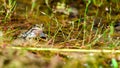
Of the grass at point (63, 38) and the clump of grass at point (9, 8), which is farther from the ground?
the clump of grass at point (9, 8)

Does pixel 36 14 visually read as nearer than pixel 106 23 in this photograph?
No

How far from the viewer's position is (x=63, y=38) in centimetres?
287

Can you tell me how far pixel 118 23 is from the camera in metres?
3.43

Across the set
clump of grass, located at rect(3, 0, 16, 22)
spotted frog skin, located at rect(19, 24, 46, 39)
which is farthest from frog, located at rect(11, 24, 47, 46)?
clump of grass, located at rect(3, 0, 16, 22)

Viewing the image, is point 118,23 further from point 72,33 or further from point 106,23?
point 72,33

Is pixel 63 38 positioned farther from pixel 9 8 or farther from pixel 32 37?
pixel 9 8

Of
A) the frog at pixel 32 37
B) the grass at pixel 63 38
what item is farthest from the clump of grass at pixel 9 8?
the frog at pixel 32 37

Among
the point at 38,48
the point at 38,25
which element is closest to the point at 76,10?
the point at 38,25

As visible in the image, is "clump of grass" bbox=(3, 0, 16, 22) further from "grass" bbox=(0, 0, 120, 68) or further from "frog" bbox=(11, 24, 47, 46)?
"frog" bbox=(11, 24, 47, 46)

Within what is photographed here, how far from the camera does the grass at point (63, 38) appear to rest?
6.23 ft

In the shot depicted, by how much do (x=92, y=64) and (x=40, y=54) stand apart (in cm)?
43

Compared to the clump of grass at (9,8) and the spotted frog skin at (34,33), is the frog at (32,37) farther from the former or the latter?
the clump of grass at (9,8)

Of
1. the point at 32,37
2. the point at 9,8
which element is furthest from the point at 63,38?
the point at 9,8

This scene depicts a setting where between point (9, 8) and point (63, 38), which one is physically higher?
point (9, 8)
